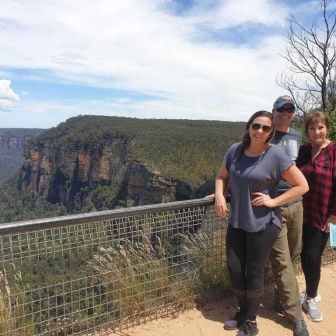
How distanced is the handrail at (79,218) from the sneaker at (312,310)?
4.40ft

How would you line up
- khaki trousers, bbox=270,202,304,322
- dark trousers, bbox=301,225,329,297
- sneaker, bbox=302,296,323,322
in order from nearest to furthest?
khaki trousers, bbox=270,202,304,322 < dark trousers, bbox=301,225,329,297 < sneaker, bbox=302,296,323,322

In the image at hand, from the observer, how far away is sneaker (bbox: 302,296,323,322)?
388 cm

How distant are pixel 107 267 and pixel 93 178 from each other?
88.3m

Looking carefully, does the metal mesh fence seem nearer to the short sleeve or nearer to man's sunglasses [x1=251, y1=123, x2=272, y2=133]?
the short sleeve

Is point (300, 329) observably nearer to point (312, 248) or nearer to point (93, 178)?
point (312, 248)

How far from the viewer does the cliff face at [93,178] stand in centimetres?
6438

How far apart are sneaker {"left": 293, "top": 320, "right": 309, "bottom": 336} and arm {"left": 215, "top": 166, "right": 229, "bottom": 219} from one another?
107 centimetres

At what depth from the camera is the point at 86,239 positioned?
342 centimetres

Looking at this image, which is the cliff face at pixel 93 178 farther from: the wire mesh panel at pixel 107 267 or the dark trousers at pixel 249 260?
the dark trousers at pixel 249 260

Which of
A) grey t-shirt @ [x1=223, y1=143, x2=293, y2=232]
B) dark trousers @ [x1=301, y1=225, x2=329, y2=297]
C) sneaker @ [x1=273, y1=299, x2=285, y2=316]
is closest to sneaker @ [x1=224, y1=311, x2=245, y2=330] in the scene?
sneaker @ [x1=273, y1=299, x2=285, y2=316]

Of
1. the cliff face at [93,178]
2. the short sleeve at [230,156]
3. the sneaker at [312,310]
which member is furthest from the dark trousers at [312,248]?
the cliff face at [93,178]

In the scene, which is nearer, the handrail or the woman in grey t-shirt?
the handrail

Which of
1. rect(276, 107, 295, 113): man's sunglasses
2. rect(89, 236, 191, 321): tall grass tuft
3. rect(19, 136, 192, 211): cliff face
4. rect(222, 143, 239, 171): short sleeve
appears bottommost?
rect(19, 136, 192, 211): cliff face

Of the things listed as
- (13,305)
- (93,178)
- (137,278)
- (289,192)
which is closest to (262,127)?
(289,192)
